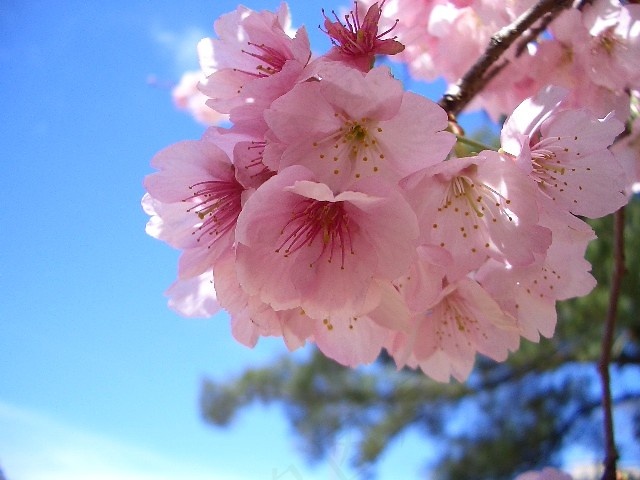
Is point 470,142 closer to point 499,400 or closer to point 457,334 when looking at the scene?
point 457,334

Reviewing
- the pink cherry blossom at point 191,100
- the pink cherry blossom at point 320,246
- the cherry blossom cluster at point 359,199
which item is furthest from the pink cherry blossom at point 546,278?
the pink cherry blossom at point 191,100

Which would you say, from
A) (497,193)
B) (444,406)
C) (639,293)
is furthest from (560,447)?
(497,193)

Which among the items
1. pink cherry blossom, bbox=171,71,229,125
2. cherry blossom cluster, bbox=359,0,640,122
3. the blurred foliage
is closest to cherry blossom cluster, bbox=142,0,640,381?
cherry blossom cluster, bbox=359,0,640,122

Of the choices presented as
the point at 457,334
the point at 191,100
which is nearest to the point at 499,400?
the point at 191,100

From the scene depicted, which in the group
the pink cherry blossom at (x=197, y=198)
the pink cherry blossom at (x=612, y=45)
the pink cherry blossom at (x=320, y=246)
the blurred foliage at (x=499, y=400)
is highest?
the pink cherry blossom at (x=612, y=45)

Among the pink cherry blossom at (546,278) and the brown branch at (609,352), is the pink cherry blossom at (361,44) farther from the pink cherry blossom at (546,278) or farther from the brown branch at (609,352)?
the brown branch at (609,352)

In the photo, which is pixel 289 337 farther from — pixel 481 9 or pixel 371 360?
pixel 481 9

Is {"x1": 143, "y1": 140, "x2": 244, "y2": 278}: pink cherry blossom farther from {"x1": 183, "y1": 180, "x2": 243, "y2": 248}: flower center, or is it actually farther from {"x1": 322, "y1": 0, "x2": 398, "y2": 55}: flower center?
{"x1": 322, "y1": 0, "x2": 398, "y2": 55}: flower center
